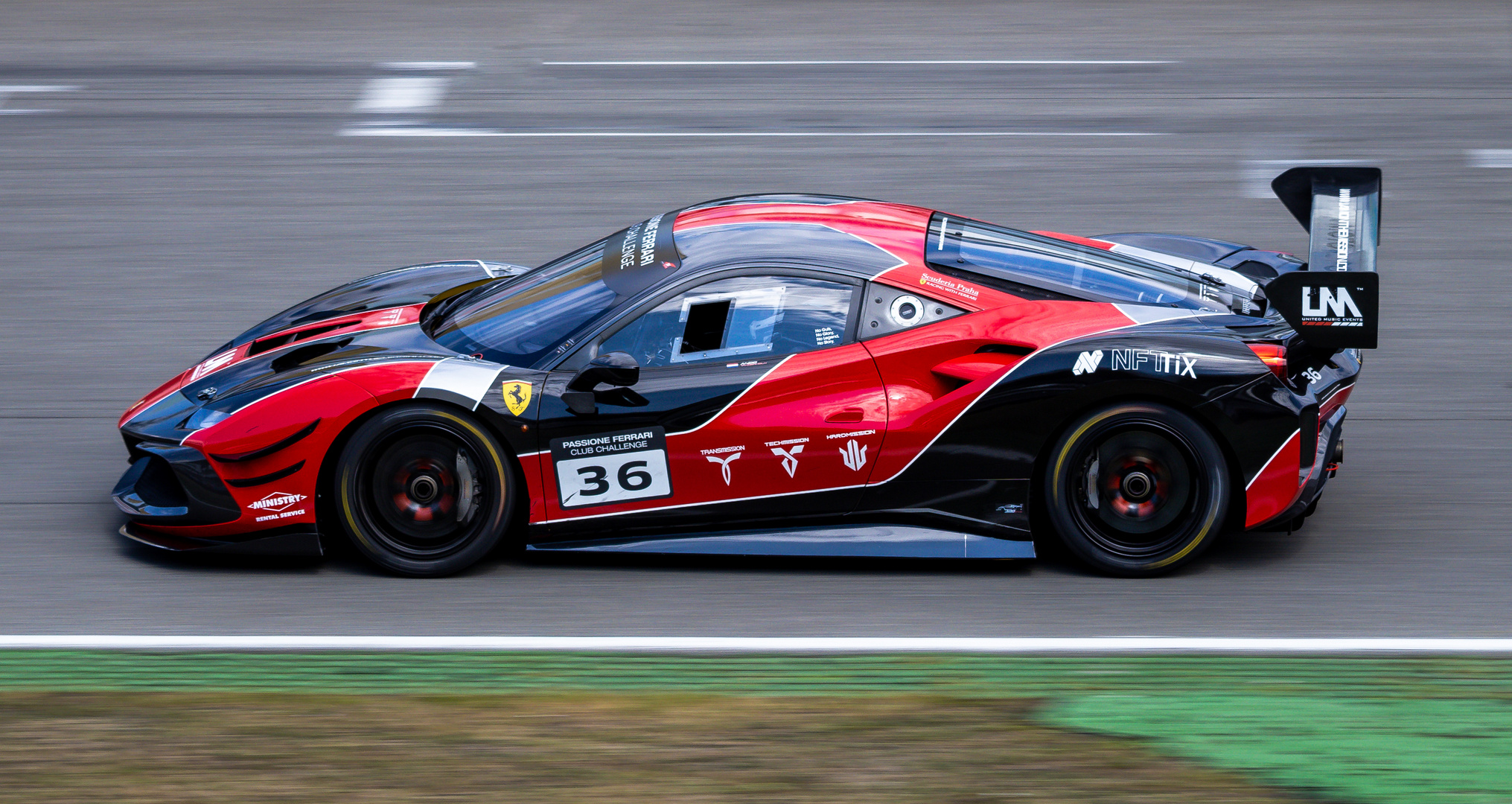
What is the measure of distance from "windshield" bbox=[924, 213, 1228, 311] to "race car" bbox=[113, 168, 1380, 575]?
1.3 inches

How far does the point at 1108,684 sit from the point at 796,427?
4.58 ft

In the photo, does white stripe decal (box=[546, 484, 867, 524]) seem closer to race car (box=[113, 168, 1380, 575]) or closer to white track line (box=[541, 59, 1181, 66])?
race car (box=[113, 168, 1380, 575])

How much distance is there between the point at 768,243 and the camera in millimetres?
5637

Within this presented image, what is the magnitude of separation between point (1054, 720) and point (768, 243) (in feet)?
6.90

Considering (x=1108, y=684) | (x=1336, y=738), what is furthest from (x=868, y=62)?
(x=1336, y=738)

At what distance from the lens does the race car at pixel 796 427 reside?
5395 mm

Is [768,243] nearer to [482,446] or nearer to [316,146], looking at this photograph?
[482,446]

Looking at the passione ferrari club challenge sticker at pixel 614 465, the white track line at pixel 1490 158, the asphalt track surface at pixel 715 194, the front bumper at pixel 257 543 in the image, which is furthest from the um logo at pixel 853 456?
the white track line at pixel 1490 158

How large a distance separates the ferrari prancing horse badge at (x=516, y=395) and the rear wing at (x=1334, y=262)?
2.66 m

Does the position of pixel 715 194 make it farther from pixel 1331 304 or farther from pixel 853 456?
pixel 1331 304

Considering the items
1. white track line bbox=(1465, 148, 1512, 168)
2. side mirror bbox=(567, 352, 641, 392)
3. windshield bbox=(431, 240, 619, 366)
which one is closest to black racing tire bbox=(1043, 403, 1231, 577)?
side mirror bbox=(567, 352, 641, 392)

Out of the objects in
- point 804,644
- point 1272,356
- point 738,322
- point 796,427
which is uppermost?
point 738,322

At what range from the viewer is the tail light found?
17.8 feet

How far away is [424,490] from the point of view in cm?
550
